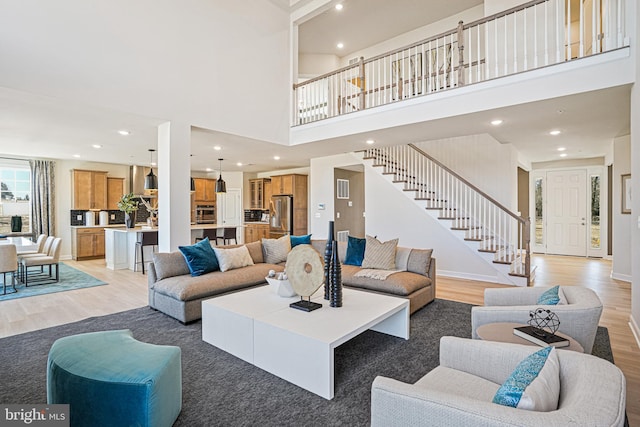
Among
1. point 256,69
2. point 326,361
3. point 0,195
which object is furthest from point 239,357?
point 0,195

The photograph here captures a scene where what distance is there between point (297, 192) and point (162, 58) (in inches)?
228

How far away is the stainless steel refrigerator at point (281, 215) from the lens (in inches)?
386

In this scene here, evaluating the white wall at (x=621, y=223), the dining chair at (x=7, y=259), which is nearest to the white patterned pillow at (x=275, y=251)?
the dining chair at (x=7, y=259)

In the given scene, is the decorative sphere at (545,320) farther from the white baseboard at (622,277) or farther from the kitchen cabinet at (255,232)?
the kitchen cabinet at (255,232)

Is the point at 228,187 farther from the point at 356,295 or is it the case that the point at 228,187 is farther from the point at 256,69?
the point at 356,295

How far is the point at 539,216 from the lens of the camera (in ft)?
30.9

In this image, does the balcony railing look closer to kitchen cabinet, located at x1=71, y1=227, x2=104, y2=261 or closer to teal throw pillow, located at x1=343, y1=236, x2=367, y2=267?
teal throw pillow, located at x1=343, y1=236, x2=367, y2=267

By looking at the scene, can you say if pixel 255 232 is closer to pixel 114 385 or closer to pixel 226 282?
pixel 226 282

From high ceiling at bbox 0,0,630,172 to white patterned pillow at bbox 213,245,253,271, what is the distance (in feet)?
6.68

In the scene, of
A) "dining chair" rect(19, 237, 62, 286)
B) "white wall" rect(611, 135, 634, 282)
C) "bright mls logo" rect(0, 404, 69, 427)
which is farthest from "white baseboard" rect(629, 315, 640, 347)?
"dining chair" rect(19, 237, 62, 286)

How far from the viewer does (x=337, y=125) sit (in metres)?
5.64

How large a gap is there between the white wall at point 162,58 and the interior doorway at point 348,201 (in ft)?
8.90

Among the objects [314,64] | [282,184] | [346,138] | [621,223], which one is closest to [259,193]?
[282,184]

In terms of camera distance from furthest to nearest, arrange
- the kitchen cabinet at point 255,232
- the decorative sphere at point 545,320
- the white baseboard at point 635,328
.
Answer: the kitchen cabinet at point 255,232 → the white baseboard at point 635,328 → the decorative sphere at point 545,320
